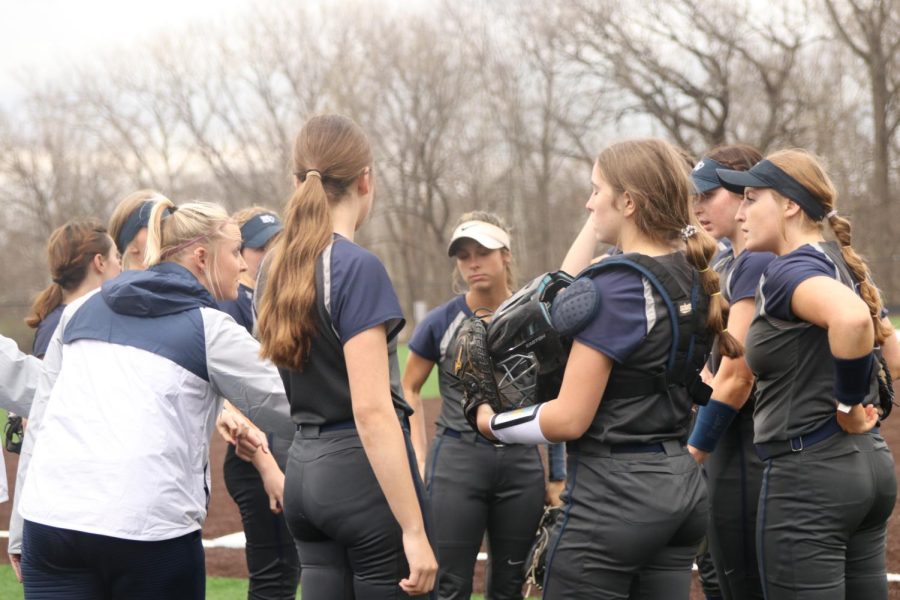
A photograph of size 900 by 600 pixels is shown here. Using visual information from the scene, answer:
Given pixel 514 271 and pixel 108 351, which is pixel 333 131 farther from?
pixel 514 271

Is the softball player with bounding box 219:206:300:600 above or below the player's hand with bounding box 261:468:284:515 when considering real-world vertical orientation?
below

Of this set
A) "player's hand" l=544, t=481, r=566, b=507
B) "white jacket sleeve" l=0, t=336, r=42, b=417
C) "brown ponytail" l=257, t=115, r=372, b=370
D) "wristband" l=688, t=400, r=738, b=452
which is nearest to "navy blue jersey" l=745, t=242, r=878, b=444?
"wristband" l=688, t=400, r=738, b=452

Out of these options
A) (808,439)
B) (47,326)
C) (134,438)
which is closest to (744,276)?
(808,439)

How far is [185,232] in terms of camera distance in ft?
11.5

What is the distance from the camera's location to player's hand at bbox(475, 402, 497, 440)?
3.10 meters

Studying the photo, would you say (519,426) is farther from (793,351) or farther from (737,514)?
(737,514)

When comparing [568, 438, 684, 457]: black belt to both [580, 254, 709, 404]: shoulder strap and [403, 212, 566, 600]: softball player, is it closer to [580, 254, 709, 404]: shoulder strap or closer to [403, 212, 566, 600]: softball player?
[580, 254, 709, 404]: shoulder strap

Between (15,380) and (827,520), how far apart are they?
3.05 meters

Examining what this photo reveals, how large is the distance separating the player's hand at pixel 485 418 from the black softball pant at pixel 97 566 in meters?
0.96

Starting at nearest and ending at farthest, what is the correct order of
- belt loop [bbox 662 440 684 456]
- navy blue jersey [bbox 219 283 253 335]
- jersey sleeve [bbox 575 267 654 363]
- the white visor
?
jersey sleeve [bbox 575 267 654 363] < belt loop [bbox 662 440 684 456] < navy blue jersey [bbox 219 283 253 335] < the white visor

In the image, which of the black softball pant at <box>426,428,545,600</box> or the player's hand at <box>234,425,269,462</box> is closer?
the player's hand at <box>234,425,269,462</box>

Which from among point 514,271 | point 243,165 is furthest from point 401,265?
point 514,271

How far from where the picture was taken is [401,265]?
4584cm

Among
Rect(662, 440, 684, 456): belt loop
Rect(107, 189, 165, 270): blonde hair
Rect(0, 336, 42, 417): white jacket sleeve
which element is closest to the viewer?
Rect(662, 440, 684, 456): belt loop
